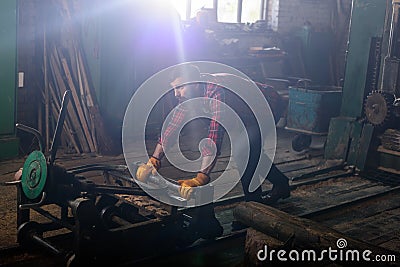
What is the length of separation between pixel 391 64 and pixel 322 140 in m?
2.25

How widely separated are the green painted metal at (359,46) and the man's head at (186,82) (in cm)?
284

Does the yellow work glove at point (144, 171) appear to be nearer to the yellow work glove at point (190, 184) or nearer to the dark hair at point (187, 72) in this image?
the yellow work glove at point (190, 184)

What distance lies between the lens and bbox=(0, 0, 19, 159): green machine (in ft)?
17.8

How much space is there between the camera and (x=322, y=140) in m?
7.57

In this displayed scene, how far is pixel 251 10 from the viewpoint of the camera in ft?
30.6

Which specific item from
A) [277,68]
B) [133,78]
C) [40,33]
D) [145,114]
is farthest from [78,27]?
[277,68]

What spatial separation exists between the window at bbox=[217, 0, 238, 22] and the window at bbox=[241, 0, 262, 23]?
0.78ft

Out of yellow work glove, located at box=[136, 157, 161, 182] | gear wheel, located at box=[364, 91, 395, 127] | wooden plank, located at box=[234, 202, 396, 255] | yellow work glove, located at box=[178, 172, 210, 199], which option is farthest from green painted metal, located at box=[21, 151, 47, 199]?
gear wheel, located at box=[364, 91, 395, 127]

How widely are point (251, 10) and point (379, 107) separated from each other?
4.32 meters

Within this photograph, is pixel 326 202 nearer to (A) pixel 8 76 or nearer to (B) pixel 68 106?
(B) pixel 68 106

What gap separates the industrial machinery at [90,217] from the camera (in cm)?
314

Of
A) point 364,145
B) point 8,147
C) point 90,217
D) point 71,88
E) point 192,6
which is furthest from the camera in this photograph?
point 192,6

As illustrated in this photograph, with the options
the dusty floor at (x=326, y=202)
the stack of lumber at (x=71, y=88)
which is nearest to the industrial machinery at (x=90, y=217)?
the dusty floor at (x=326, y=202)

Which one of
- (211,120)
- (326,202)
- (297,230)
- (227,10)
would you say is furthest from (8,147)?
(227,10)
